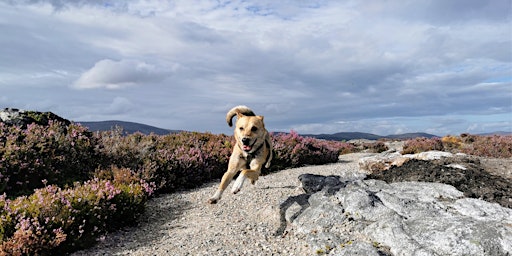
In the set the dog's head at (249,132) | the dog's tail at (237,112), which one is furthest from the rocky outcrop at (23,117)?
the dog's head at (249,132)

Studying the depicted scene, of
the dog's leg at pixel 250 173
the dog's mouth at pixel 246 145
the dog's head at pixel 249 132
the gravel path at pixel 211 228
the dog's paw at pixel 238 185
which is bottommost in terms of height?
the gravel path at pixel 211 228

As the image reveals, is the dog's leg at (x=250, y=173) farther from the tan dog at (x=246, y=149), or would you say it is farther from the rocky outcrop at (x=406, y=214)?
the rocky outcrop at (x=406, y=214)

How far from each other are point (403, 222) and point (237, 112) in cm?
346

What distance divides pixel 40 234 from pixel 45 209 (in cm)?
74

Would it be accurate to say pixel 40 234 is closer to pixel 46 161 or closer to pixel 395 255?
pixel 46 161

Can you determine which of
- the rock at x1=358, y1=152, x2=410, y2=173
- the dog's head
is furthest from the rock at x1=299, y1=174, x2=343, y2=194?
the rock at x1=358, y1=152, x2=410, y2=173

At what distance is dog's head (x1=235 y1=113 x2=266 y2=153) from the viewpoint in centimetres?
674

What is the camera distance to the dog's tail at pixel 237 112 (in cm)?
741

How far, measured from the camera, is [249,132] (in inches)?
266

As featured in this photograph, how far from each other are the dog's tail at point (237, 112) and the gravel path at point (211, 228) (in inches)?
74.7

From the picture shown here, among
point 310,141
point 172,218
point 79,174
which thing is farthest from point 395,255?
point 310,141

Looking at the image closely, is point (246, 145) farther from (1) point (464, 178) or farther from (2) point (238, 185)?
(1) point (464, 178)

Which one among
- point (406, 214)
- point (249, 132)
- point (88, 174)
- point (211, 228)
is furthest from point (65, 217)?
point (406, 214)

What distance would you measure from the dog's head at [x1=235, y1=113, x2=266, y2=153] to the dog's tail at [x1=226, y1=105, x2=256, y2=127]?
325 millimetres
